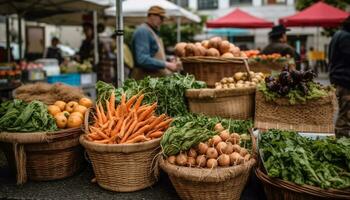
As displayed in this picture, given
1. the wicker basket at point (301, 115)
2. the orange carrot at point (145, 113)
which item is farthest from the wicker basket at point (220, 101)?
the orange carrot at point (145, 113)

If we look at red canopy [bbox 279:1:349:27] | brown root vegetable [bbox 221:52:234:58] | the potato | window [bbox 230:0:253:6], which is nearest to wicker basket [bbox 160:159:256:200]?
brown root vegetable [bbox 221:52:234:58]

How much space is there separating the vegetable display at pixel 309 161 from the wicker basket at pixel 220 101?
817mm

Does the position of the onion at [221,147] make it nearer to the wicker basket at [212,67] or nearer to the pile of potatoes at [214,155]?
the pile of potatoes at [214,155]

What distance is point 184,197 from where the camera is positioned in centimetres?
301

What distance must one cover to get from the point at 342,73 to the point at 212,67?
2.60 metres

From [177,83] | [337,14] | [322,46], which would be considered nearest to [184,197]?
[177,83]

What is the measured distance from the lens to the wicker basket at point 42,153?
334cm

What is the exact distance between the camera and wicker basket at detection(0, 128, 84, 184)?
11.0ft

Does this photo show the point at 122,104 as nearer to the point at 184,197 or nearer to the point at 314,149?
the point at 184,197

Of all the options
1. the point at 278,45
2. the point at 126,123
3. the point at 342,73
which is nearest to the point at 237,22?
the point at 278,45

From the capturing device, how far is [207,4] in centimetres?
3362

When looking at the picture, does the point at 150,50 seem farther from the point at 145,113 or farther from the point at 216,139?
the point at 216,139

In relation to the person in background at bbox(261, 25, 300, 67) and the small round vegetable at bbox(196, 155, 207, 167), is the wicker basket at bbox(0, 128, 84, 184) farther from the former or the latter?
the person in background at bbox(261, 25, 300, 67)

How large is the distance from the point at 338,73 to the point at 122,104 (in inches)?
155
